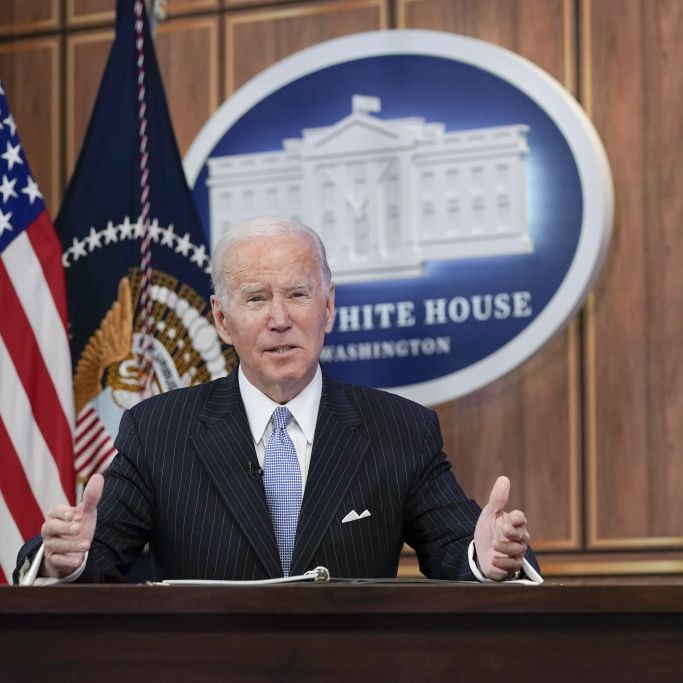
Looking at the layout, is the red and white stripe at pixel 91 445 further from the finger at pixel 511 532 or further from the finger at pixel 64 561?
the finger at pixel 511 532

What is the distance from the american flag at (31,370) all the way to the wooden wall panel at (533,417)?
1275 millimetres

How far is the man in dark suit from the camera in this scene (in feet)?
8.84

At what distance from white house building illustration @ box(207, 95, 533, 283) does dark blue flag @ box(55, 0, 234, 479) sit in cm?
38

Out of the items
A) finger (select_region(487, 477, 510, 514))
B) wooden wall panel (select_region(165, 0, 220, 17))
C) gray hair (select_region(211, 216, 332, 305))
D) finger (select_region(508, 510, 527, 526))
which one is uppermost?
wooden wall panel (select_region(165, 0, 220, 17))

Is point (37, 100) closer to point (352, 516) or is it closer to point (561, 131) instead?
point (561, 131)

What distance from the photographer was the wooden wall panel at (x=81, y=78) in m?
5.20

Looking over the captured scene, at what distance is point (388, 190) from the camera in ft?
15.3

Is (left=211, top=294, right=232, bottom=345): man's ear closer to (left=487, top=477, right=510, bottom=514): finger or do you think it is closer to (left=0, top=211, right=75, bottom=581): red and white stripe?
(left=487, top=477, right=510, bottom=514): finger

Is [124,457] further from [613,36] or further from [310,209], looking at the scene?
[613,36]

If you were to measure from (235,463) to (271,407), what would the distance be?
161 millimetres

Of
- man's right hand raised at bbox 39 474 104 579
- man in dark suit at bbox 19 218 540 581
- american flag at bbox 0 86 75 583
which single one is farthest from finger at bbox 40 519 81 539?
american flag at bbox 0 86 75 583

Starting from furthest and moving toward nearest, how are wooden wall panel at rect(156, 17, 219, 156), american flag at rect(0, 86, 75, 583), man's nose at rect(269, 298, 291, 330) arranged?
1. wooden wall panel at rect(156, 17, 219, 156)
2. american flag at rect(0, 86, 75, 583)
3. man's nose at rect(269, 298, 291, 330)
